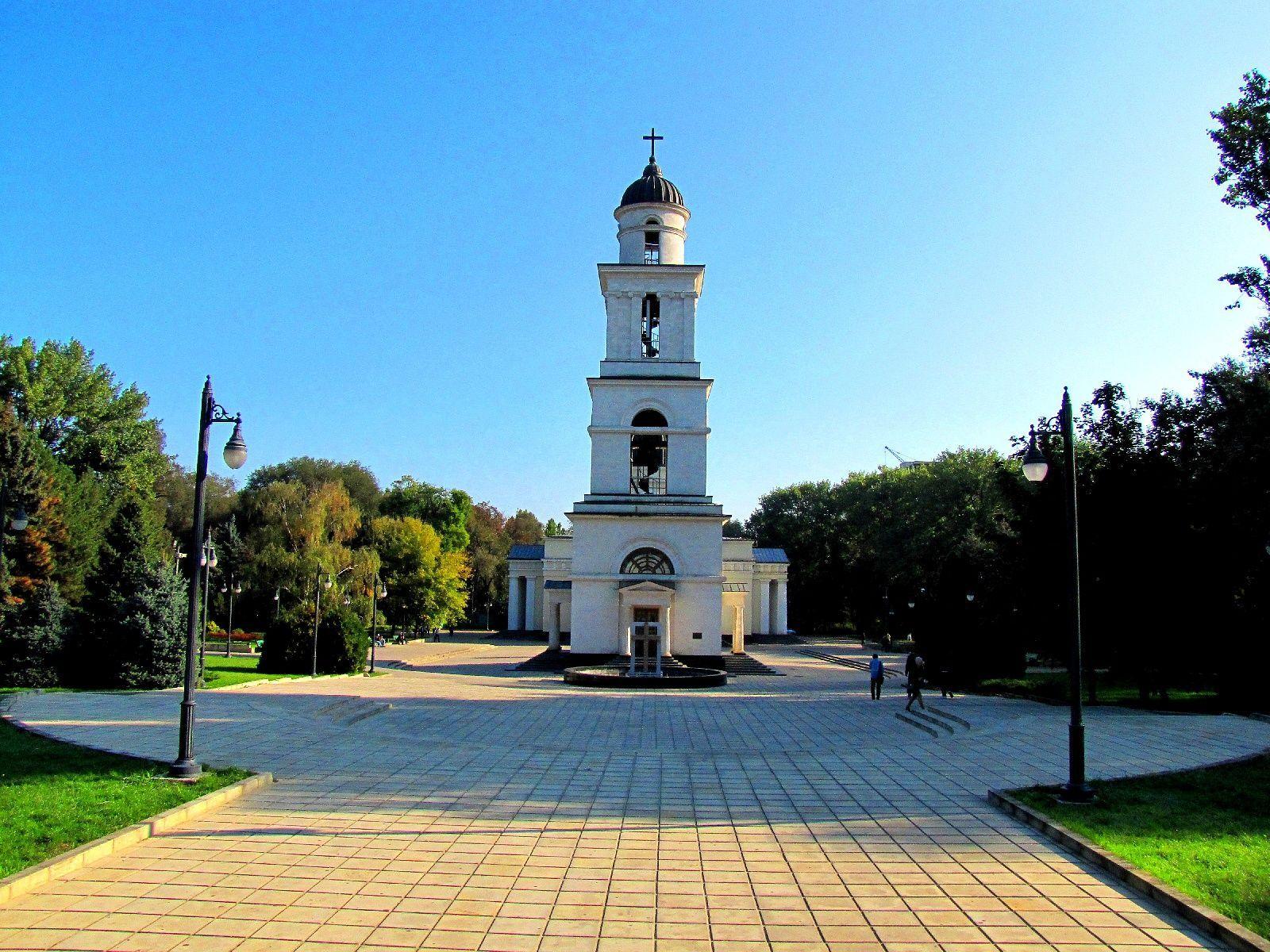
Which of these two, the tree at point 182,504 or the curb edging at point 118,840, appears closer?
the curb edging at point 118,840

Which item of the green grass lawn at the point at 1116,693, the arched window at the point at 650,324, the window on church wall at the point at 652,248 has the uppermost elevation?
the window on church wall at the point at 652,248

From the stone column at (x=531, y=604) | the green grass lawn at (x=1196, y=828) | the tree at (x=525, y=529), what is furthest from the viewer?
the tree at (x=525, y=529)

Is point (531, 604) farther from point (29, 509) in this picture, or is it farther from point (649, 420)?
point (29, 509)

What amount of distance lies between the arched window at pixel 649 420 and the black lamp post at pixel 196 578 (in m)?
24.3

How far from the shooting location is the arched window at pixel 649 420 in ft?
118

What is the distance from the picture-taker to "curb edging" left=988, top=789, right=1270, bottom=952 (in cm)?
614

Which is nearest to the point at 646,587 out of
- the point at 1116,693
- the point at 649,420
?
the point at 649,420

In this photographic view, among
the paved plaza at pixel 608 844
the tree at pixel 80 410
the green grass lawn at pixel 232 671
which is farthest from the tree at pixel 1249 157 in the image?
the tree at pixel 80 410

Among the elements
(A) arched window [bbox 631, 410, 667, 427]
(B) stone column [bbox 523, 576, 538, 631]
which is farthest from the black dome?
(B) stone column [bbox 523, 576, 538, 631]

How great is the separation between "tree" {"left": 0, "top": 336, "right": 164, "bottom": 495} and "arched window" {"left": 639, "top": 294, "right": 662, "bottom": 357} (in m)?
25.6

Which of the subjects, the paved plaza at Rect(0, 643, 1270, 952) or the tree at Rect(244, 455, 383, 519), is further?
the tree at Rect(244, 455, 383, 519)

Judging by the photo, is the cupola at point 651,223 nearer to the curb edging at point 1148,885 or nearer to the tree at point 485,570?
the curb edging at point 1148,885

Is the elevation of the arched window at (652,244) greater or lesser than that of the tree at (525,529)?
greater

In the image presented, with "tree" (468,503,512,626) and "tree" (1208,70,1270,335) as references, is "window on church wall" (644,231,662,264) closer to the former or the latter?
"tree" (1208,70,1270,335)
